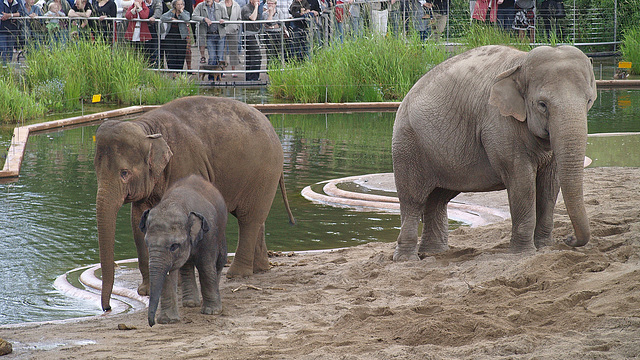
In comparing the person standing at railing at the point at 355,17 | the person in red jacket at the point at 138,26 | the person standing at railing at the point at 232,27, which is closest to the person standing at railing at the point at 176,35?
the person in red jacket at the point at 138,26

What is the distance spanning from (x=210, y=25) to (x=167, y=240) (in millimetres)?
17537

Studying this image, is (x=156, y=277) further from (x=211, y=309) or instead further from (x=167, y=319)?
(x=211, y=309)

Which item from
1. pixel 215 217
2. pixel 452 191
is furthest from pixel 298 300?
pixel 452 191

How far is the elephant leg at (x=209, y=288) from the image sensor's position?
22.1 ft

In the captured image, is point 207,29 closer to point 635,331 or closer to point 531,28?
point 531,28

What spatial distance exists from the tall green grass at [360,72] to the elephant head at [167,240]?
14213mm

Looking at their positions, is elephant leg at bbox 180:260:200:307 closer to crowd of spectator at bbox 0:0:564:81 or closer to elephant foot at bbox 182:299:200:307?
elephant foot at bbox 182:299:200:307

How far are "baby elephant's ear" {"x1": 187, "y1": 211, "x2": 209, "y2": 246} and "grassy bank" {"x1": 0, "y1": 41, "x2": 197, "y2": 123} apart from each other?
13951 mm

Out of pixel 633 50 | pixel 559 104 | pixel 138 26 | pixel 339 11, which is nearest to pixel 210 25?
pixel 138 26

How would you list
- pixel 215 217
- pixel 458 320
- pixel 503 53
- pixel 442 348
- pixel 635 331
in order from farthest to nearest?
pixel 503 53, pixel 215 217, pixel 458 320, pixel 442 348, pixel 635 331

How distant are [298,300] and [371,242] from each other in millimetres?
2545

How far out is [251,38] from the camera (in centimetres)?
2397

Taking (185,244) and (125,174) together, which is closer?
(185,244)

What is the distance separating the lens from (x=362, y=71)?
20.9m
